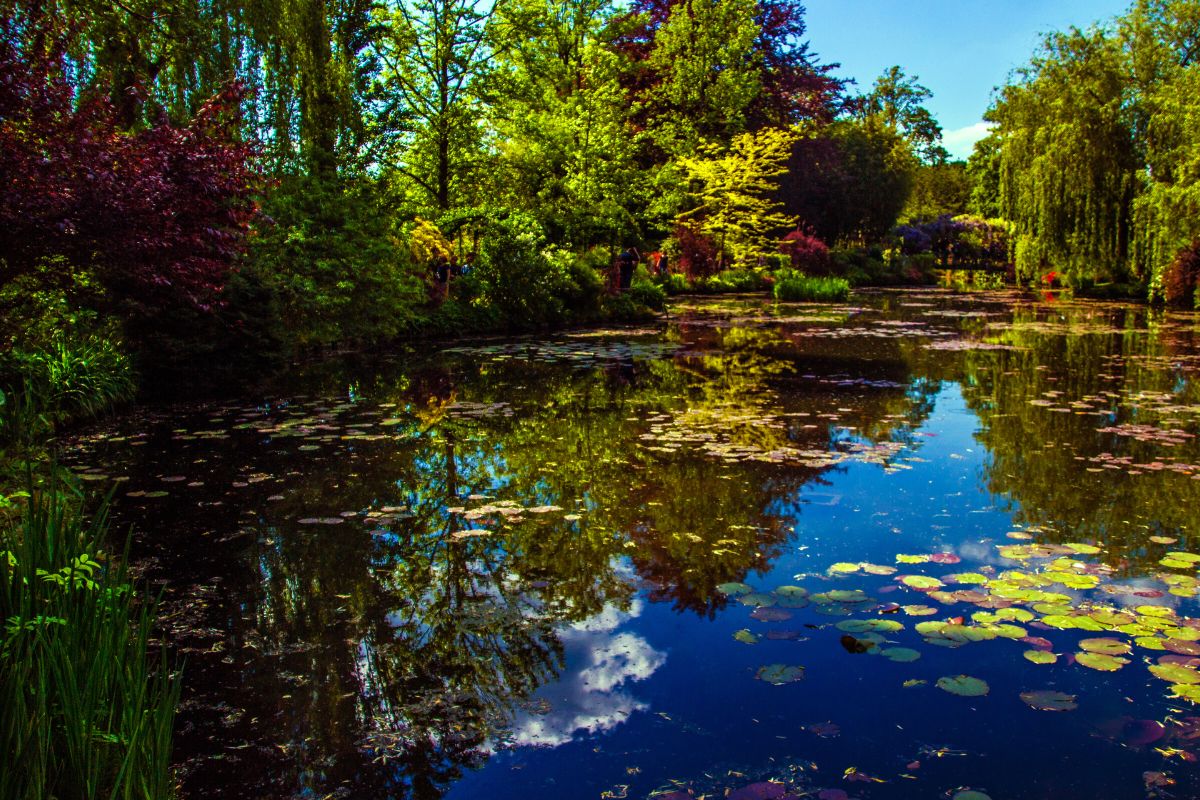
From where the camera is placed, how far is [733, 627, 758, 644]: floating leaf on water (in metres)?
3.38

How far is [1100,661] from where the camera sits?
10.1 ft

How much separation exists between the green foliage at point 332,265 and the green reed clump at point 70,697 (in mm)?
8409

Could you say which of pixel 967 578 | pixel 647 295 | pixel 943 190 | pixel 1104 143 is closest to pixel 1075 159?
pixel 1104 143

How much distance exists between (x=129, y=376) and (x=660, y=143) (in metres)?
21.0

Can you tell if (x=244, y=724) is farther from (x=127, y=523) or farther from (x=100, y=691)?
(x=127, y=523)

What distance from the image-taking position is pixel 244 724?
9.07ft

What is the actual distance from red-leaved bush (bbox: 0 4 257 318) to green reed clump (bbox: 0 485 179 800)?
4320mm

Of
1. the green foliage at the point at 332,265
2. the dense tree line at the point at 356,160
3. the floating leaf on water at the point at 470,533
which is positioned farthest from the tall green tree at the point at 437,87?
the floating leaf on water at the point at 470,533

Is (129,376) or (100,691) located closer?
(100,691)

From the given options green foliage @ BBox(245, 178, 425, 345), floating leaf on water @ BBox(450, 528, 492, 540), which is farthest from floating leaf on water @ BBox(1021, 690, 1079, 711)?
green foliage @ BBox(245, 178, 425, 345)

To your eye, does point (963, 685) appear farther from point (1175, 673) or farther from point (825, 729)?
point (1175, 673)

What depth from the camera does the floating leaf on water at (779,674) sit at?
302 centimetres

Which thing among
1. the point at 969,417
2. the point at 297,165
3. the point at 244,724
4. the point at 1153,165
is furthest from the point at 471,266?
the point at 1153,165

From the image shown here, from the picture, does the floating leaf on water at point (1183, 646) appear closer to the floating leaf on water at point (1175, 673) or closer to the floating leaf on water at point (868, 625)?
the floating leaf on water at point (1175, 673)
